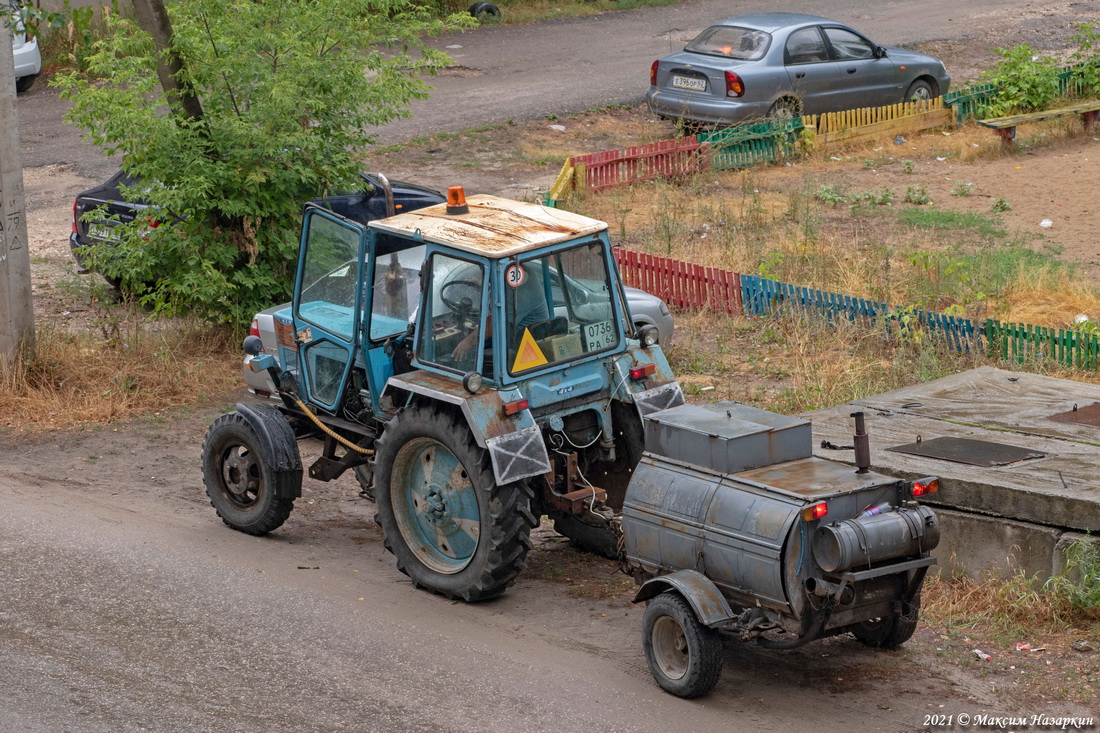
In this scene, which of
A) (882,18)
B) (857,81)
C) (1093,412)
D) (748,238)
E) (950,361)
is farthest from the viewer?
(882,18)

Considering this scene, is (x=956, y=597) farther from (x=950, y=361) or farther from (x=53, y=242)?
(x=53, y=242)

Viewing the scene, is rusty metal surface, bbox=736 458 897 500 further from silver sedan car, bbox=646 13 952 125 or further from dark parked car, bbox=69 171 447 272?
silver sedan car, bbox=646 13 952 125

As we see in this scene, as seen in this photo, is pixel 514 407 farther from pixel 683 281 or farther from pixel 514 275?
pixel 683 281

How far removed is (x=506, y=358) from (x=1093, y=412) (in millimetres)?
4125

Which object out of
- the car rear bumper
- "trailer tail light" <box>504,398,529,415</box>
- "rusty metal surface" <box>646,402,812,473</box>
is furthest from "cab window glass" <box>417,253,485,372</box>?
the car rear bumper

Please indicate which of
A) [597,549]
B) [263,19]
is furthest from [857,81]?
[597,549]

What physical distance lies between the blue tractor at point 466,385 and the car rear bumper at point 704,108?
10.5 m

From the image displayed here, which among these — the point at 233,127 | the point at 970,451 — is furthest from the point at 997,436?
Result: the point at 233,127

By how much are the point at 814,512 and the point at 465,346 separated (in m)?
2.29

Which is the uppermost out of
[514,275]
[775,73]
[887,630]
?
[775,73]

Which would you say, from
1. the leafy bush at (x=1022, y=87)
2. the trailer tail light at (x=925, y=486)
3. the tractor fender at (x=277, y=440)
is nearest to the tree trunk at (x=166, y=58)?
the tractor fender at (x=277, y=440)

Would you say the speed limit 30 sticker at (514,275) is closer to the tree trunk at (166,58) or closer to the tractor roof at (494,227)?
the tractor roof at (494,227)

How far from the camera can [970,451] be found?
25.4ft

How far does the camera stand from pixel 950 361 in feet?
35.0
